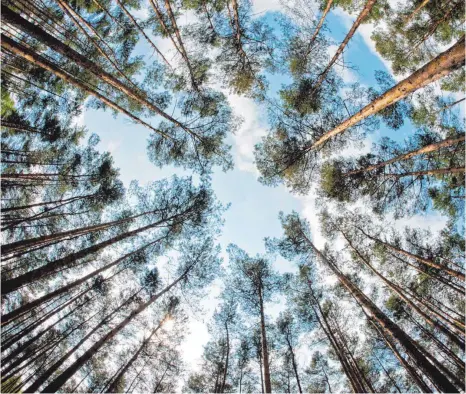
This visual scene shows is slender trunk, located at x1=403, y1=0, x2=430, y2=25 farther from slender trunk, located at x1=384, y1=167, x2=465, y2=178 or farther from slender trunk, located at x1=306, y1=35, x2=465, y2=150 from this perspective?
slender trunk, located at x1=306, y1=35, x2=465, y2=150

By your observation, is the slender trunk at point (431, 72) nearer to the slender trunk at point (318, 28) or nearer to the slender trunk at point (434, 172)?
the slender trunk at point (434, 172)

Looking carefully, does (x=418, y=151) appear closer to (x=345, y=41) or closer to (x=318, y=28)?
(x=345, y=41)

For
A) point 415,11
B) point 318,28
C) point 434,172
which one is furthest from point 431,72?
point 415,11

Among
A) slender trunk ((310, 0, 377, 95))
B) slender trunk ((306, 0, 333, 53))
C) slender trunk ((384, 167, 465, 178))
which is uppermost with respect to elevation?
slender trunk ((306, 0, 333, 53))

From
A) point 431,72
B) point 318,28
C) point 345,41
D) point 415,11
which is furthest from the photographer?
point 318,28

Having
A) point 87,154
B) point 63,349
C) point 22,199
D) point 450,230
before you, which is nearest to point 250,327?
point 63,349

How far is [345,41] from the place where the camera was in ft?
26.0

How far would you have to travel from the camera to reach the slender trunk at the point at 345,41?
7.00 m

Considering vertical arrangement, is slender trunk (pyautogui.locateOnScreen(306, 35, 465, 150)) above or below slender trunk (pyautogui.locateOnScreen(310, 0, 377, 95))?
below

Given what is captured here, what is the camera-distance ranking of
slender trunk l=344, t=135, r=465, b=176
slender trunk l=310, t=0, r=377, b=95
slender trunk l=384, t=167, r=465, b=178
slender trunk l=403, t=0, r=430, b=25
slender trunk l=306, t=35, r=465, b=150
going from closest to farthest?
slender trunk l=306, t=35, r=465, b=150 < slender trunk l=344, t=135, r=465, b=176 < slender trunk l=384, t=167, r=465, b=178 < slender trunk l=310, t=0, r=377, b=95 < slender trunk l=403, t=0, r=430, b=25

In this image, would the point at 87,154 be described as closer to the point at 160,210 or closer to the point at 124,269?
the point at 160,210

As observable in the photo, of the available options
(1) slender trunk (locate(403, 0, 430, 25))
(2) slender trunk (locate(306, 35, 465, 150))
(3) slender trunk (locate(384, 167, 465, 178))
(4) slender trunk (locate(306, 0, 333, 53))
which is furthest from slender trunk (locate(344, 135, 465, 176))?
(4) slender trunk (locate(306, 0, 333, 53))

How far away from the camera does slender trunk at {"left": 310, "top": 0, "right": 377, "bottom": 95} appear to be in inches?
275

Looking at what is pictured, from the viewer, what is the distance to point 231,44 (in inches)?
363
